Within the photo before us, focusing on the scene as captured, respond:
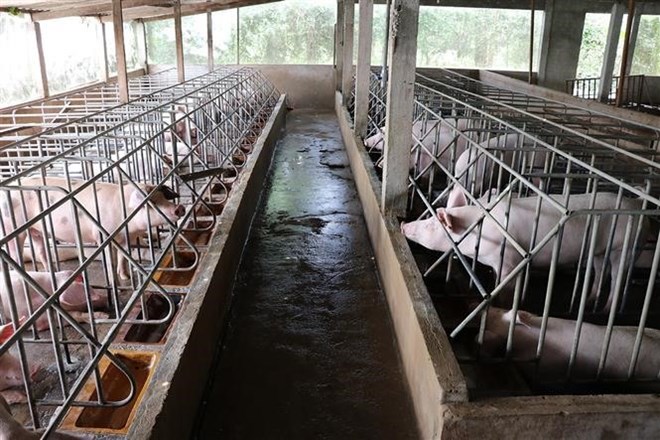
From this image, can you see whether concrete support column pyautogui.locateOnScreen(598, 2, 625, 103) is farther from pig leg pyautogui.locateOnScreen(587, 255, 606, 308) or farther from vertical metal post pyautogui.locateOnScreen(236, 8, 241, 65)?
pig leg pyautogui.locateOnScreen(587, 255, 606, 308)

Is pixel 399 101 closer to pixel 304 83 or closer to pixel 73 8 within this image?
pixel 73 8

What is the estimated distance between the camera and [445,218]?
419 centimetres

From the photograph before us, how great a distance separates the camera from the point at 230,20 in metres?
17.8

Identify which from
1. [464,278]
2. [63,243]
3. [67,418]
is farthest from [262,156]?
[67,418]

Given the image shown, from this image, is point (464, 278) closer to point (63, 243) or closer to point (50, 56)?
point (63, 243)

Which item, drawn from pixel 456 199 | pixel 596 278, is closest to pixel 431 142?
pixel 456 199

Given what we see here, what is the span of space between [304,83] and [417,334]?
48.2ft

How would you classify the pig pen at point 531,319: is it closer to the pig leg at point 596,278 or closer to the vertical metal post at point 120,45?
the pig leg at point 596,278

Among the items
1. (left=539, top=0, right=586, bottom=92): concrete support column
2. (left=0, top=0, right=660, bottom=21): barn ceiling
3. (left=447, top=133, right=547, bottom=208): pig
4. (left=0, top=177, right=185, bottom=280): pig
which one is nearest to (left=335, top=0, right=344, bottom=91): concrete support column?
(left=0, top=0, right=660, bottom=21): barn ceiling

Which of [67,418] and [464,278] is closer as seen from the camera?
[67,418]

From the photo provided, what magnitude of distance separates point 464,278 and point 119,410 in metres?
2.89

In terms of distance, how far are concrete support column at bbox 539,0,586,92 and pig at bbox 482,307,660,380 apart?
51.9 feet

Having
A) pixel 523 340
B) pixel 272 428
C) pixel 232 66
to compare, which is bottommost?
pixel 272 428

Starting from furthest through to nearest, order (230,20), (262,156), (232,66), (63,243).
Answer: (230,20), (232,66), (262,156), (63,243)
